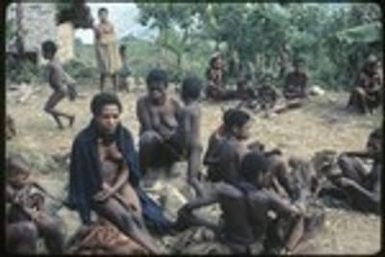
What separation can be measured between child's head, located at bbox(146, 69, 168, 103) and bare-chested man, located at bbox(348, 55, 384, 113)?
8.81ft

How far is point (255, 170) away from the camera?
5.98m

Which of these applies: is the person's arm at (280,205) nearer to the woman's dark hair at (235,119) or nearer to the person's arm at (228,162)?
the person's arm at (228,162)

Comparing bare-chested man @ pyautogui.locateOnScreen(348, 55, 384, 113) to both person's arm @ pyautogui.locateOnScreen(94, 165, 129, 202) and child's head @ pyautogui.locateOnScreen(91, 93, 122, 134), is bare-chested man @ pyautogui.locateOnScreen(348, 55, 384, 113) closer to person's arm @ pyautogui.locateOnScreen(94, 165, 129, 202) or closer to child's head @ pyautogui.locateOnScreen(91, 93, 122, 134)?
person's arm @ pyautogui.locateOnScreen(94, 165, 129, 202)

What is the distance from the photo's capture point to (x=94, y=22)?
8.28m

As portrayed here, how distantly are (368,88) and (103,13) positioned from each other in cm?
314

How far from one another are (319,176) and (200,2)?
160cm

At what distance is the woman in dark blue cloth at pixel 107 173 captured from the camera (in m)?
6.02

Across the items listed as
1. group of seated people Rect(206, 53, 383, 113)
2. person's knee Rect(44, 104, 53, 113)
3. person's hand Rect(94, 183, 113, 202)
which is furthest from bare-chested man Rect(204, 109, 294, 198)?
person's knee Rect(44, 104, 53, 113)

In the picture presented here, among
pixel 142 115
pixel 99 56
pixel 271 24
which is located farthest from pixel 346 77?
pixel 142 115

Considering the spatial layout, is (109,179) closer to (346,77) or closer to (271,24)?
(271,24)

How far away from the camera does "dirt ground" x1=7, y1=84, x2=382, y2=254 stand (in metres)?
6.54

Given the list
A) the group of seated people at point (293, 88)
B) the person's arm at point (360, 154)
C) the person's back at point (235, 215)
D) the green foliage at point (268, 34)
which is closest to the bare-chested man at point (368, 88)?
the group of seated people at point (293, 88)

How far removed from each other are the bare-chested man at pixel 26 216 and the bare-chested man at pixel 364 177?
6.92 feet

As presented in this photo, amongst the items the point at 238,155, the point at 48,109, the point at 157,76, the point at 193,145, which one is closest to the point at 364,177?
the point at 238,155
